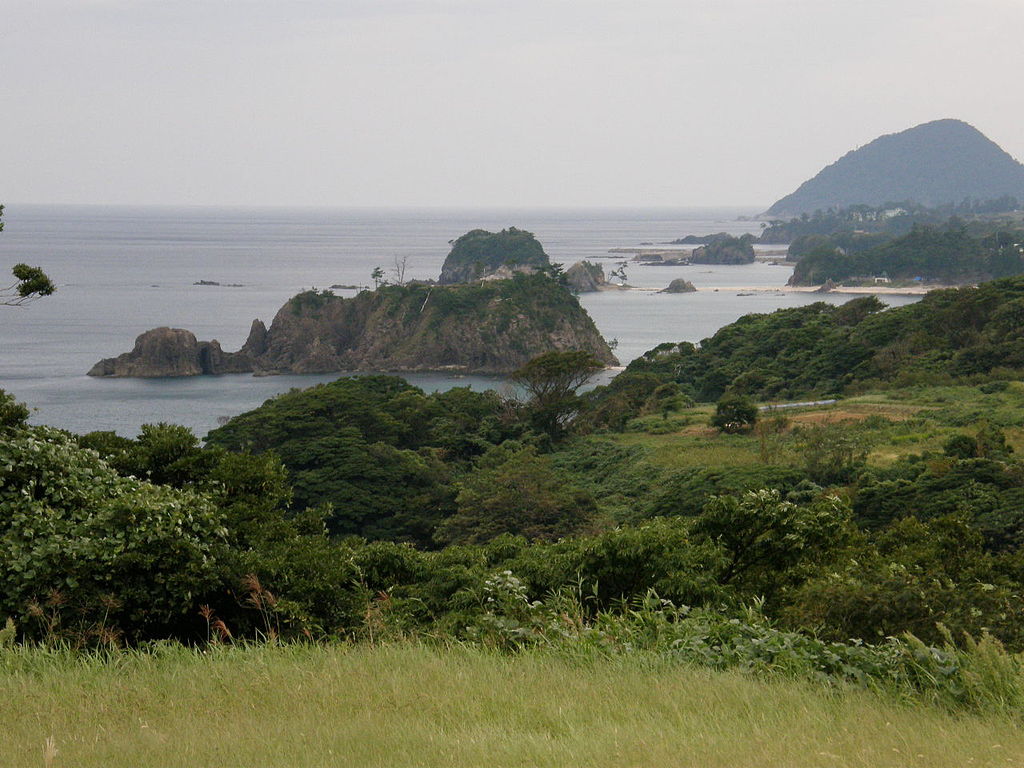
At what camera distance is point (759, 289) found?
401 feet

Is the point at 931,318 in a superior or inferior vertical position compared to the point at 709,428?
superior

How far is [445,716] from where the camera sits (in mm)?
4523

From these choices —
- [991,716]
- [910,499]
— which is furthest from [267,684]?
[910,499]

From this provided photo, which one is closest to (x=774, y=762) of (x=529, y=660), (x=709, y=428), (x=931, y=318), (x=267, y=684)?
(x=529, y=660)

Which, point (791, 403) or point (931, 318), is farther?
point (931, 318)

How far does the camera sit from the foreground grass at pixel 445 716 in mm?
4043

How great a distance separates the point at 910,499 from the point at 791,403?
21.1 m

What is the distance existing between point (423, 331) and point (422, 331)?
0.08 meters

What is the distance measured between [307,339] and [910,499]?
207 feet

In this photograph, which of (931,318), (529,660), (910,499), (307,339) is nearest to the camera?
(529,660)

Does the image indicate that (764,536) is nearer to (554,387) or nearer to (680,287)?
(554,387)

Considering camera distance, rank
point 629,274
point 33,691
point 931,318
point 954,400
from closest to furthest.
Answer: point 33,691 < point 954,400 < point 931,318 < point 629,274

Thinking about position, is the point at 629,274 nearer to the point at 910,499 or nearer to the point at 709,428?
the point at 709,428

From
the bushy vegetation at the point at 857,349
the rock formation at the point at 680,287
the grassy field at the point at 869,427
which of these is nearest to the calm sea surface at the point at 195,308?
the rock formation at the point at 680,287
